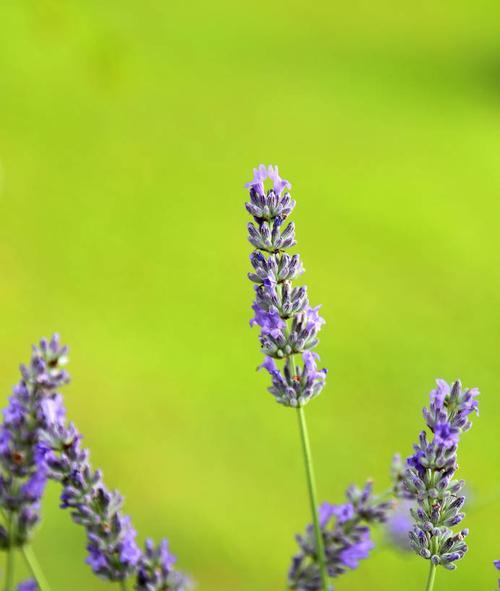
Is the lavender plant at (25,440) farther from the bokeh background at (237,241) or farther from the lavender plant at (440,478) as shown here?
the bokeh background at (237,241)

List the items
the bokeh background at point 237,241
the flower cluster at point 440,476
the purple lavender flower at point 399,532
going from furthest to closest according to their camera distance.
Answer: the bokeh background at point 237,241 < the purple lavender flower at point 399,532 < the flower cluster at point 440,476

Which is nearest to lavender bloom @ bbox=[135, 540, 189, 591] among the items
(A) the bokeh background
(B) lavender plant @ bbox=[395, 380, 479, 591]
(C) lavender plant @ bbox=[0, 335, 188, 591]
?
(C) lavender plant @ bbox=[0, 335, 188, 591]

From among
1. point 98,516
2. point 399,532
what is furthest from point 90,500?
point 399,532

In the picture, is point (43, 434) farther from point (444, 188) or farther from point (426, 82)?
point (426, 82)

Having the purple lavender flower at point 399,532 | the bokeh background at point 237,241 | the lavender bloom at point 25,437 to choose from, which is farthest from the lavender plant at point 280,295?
the bokeh background at point 237,241

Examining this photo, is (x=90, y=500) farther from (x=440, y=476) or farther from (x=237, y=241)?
(x=237, y=241)

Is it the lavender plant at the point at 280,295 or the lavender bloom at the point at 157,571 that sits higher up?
the lavender plant at the point at 280,295

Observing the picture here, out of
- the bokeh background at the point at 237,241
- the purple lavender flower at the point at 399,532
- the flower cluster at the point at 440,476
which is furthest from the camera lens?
the bokeh background at the point at 237,241
